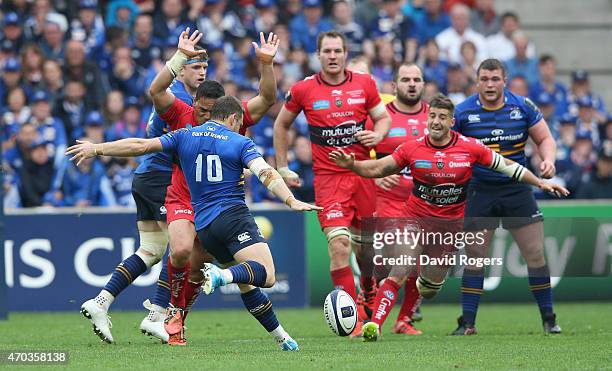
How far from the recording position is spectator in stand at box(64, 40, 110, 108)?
1906cm

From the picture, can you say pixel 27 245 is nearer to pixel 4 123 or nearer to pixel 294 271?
pixel 4 123

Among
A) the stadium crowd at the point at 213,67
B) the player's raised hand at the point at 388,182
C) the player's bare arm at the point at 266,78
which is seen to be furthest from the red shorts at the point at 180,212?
the stadium crowd at the point at 213,67

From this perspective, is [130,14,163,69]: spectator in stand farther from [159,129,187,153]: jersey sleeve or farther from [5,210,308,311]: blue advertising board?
[159,129,187,153]: jersey sleeve

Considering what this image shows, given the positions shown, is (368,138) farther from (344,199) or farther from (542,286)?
(542,286)

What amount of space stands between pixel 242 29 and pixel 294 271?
5.10 meters

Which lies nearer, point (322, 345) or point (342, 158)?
point (322, 345)

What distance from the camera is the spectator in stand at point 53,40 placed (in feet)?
63.4

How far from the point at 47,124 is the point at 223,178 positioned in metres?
8.68

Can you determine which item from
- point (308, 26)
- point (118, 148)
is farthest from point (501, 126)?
point (308, 26)

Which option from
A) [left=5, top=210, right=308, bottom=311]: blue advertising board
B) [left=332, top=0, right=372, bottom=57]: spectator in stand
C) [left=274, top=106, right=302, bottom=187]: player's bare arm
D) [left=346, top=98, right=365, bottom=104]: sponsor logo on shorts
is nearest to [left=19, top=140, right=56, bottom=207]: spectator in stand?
[left=5, top=210, right=308, bottom=311]: blue advertising board

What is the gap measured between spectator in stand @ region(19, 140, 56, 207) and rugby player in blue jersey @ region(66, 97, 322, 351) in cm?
758

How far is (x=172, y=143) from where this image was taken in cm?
1017

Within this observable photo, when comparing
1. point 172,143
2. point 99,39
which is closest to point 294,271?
point 99,39

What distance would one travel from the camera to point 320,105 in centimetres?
1239
